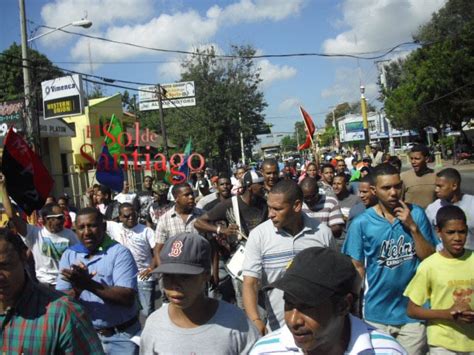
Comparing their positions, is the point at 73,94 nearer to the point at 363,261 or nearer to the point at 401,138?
the point at 363,261

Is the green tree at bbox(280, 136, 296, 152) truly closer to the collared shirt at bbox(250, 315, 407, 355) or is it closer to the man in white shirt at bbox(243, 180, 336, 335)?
the man in white shirt at bbox(243, 180, 336, 335)

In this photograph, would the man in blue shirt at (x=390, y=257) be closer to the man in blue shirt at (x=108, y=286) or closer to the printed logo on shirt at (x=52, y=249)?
the man in blue shirt at (x=108, y=286)

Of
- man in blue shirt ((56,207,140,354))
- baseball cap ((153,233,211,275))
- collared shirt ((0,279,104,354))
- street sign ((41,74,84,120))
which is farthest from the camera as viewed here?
street sign ((41,74,84,120))

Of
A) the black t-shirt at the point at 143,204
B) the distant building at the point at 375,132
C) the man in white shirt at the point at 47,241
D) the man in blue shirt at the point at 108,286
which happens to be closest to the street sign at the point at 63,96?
the black t-shirt at the point at 143,204

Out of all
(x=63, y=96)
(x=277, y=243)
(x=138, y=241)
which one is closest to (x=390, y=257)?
(x=277, y=243)

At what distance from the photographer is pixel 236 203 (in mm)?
5633

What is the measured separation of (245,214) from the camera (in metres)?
5.57

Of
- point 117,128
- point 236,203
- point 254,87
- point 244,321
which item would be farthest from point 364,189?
point 254,87

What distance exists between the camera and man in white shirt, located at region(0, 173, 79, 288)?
18.7 feet

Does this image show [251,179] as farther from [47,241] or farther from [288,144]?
[288,144]

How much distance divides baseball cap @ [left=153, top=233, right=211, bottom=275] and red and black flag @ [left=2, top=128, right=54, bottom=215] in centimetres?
412

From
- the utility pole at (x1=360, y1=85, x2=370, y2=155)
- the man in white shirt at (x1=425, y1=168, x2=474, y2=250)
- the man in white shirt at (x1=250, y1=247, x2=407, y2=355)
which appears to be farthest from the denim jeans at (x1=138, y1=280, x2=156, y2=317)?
the utility pole at (x1=360, y1=85, x2=370, y2=155)

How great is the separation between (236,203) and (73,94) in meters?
13.3

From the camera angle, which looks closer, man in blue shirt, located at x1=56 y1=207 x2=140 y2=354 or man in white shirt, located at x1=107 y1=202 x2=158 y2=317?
man in blue shirt, located at x1=56 y1=207 x2=140 y2=354
